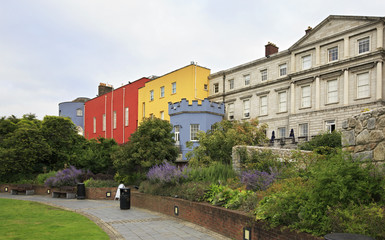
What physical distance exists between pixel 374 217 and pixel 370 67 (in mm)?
20846

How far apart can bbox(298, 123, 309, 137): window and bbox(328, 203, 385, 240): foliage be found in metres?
21.4

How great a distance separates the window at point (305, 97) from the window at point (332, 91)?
1762 millimetres

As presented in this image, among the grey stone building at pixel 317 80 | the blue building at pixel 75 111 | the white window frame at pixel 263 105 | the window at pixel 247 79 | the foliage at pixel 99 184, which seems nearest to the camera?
the foliage at pixel 99 184

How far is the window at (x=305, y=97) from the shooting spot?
26.0 metres

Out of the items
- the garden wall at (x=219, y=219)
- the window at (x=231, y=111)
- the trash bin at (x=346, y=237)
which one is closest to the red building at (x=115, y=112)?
the window at (x=231, y=111)

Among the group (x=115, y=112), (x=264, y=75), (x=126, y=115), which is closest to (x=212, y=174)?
(x=264, y=75)

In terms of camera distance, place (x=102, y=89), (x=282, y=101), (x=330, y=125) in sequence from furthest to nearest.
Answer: (x=102, y=89) < (x=282, y=101) < (x=330, y=125)

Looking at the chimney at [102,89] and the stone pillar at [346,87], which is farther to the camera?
the chimney at [102,89]

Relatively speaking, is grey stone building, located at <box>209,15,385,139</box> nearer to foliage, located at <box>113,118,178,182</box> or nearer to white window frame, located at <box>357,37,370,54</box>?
white window frame, located at <box>357,37,370,54</box>

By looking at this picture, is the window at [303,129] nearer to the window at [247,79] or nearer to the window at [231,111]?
the window at [247,79]

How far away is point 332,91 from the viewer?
2434 cm

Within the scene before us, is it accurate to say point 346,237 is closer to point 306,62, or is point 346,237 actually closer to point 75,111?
point 306,62

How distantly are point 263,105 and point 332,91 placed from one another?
281 inches

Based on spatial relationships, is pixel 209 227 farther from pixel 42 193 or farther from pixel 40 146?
pixel 40 146
